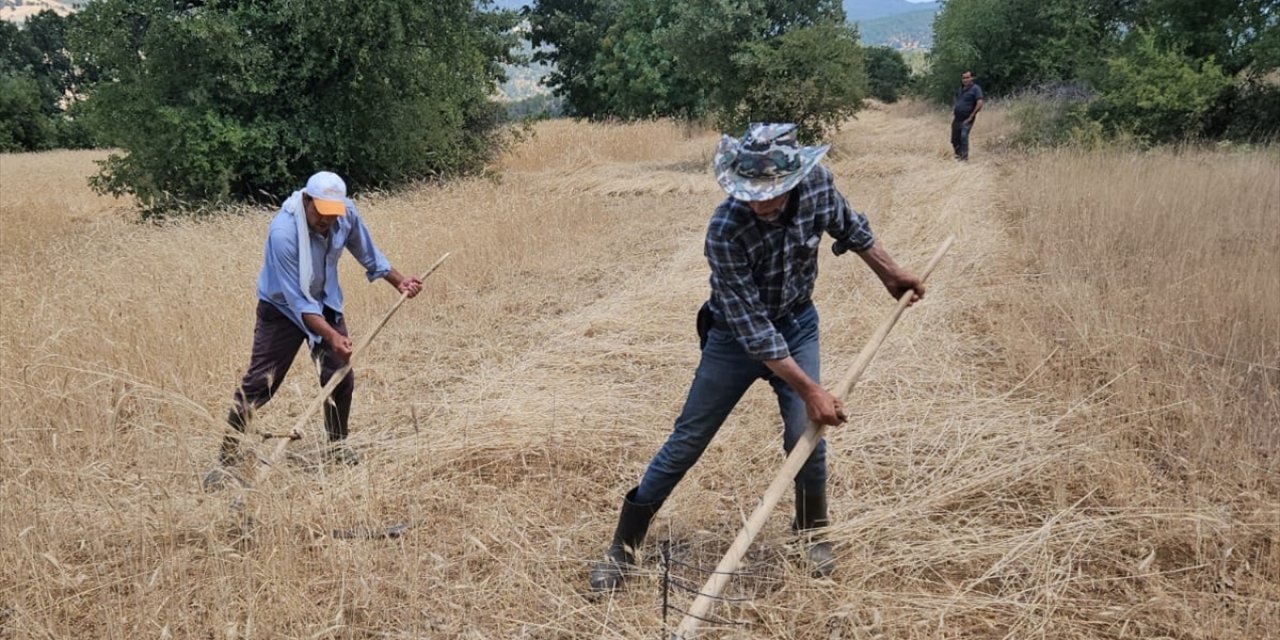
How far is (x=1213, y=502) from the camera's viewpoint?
2953mm

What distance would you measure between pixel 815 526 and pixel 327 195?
2.25 metres

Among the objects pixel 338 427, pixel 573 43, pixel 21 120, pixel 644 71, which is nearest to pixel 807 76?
pixel 644 71

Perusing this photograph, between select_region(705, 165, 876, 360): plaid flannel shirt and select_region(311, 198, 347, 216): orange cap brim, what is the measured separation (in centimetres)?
166

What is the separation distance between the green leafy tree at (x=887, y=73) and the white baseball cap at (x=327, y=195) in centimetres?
3324

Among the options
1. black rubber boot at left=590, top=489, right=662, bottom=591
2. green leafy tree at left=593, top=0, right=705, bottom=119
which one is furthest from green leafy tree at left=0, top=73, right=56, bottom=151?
black rubber boot at left=590, top=489, right=662, bottom=591

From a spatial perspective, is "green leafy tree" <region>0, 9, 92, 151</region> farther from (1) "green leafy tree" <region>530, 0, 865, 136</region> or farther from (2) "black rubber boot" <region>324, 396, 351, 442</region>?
(2) "black rubber boot" <region>324, 396, 351, 442</region>

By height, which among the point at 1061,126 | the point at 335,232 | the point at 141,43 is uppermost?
the point at 141,43

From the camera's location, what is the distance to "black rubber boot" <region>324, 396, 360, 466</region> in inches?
143

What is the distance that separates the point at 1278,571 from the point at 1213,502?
0.42 metres

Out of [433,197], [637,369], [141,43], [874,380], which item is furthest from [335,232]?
[141,43]

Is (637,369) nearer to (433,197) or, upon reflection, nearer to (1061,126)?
(433,197)

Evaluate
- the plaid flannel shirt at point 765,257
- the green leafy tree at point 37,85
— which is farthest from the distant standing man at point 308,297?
the green leafy tree at point 37,85

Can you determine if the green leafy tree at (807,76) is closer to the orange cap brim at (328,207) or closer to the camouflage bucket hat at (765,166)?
the orange cap brim at (328,207)

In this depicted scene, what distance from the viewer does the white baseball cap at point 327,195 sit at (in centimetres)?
321
